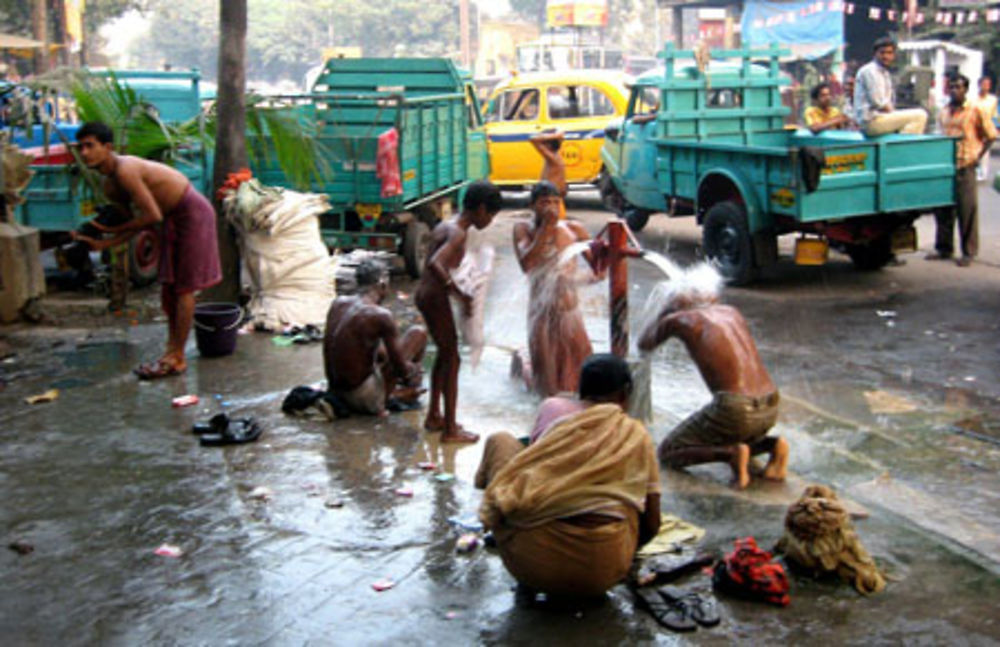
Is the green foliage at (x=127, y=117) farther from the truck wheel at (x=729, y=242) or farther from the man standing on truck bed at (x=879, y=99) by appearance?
the man standing on truck bed at (x=879, y=99)

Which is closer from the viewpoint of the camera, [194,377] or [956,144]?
[194,377]

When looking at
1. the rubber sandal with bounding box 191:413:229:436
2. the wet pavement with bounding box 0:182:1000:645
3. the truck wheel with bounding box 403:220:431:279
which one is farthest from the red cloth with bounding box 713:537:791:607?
the truck wheel with bounding box 403:220:431:279

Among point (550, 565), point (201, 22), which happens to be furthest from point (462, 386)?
point (201, 22)

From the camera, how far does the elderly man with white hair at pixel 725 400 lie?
5376 mm

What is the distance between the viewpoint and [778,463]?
5441mm

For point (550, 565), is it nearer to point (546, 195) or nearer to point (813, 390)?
point (546, 195)

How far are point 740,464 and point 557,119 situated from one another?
459 inches

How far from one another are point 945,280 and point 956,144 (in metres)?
1.35

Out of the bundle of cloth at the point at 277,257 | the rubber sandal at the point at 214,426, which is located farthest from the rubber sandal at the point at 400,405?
the bundle of cloth at the point at 277,257

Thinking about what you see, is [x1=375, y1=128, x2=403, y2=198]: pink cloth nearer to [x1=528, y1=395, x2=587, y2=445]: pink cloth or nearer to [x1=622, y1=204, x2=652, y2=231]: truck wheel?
[x1=622, y1=204, x2=652, y2=231]: truck wheel

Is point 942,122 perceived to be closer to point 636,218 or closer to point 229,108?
point 636,218

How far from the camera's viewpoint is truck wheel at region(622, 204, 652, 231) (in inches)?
571

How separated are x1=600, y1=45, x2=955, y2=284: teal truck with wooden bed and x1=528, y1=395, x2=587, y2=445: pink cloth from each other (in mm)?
6077

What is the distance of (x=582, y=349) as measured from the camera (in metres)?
6.66
